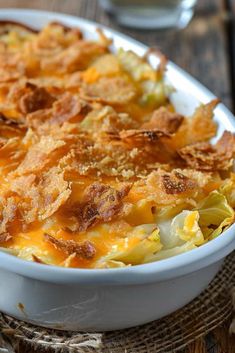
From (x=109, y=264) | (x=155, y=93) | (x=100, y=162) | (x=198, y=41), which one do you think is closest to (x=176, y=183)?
(x=100, y=162)

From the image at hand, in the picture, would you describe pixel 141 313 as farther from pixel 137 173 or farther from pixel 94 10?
pixel 94 10

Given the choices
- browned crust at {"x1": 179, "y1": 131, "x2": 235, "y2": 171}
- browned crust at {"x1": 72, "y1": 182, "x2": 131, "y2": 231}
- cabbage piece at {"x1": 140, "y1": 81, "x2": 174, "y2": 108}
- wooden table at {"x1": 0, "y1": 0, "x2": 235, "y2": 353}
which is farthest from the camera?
wooden table at {"x1": 0, "y1": 0, "x2": 235, "y2": 353}

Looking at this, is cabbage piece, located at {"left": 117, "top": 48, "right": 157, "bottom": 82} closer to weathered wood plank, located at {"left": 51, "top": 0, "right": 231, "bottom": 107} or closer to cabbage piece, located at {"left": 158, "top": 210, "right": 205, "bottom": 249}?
weathered wood plank, located at {"left": 51, "top": 0, "right": 231, "bottom": 107}

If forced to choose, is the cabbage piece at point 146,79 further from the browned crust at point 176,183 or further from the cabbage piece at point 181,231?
the cabbage piece at point 181,231

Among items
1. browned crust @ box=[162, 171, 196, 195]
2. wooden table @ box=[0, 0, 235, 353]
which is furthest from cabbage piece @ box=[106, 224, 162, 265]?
wooden table @ box=[0, 0, 235, 353]

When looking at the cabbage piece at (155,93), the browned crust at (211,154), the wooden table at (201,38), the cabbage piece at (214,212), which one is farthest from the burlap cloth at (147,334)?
the wooden table at (201,38)

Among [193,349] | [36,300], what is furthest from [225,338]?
[36,300]
